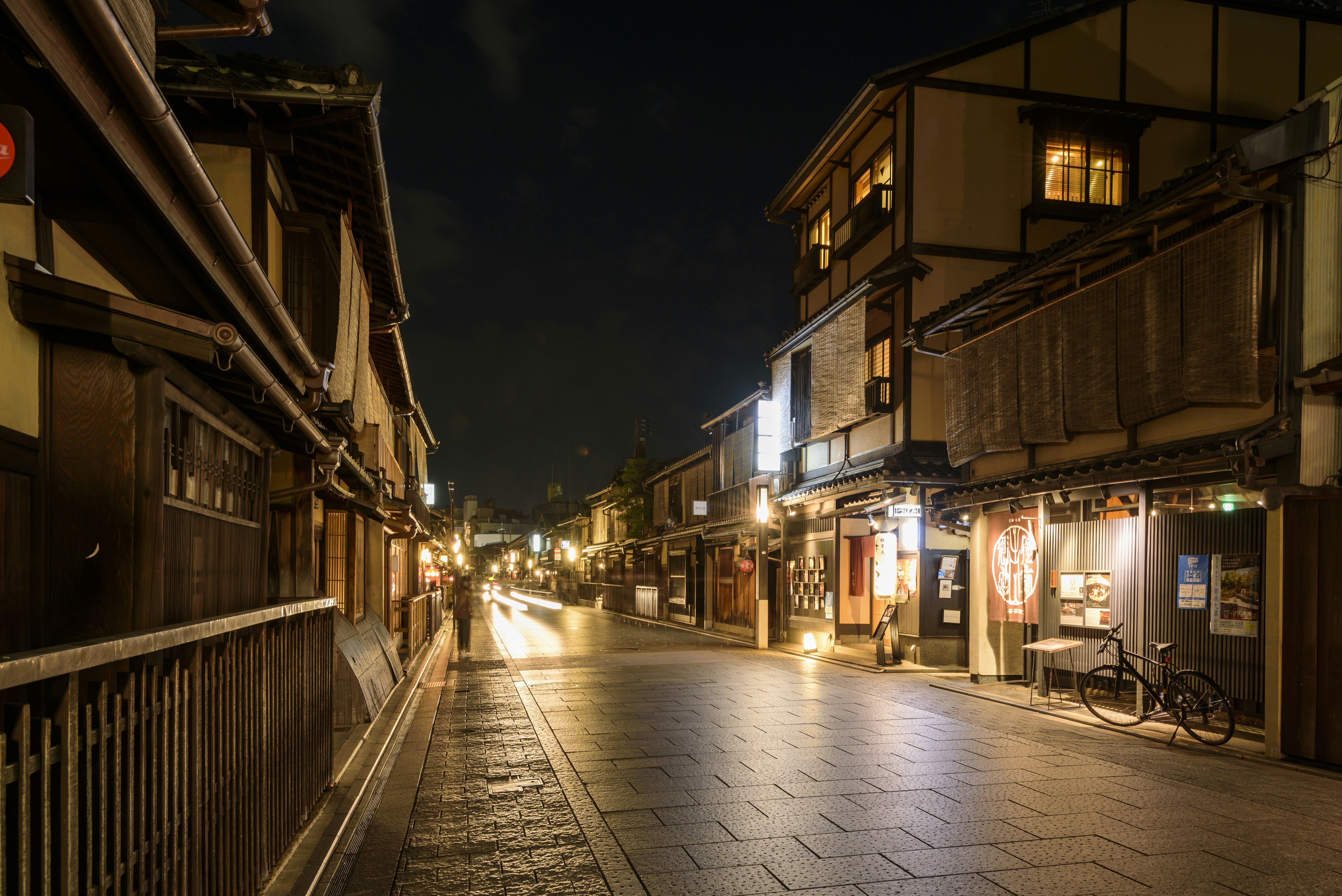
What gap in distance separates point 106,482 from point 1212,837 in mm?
8600

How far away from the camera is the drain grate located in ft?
30.3

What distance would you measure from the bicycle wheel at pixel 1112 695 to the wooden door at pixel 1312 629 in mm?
2268

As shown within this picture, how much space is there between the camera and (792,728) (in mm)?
12664

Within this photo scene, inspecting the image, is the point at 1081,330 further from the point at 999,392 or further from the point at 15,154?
the point at 15,154

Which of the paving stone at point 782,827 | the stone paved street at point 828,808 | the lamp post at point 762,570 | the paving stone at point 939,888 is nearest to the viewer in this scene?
the paving stone at point 939,888

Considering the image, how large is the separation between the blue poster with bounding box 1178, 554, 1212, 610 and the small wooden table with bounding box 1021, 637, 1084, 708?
6.43ft

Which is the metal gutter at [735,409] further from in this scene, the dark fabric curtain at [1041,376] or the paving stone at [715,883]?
the paving stone at [715,883]

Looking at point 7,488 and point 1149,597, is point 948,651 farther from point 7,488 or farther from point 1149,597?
point 7,488

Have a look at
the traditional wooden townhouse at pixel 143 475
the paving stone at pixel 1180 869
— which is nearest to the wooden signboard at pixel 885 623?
the paving stone at pixel 1180 869

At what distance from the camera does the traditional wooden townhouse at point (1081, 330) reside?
1092cm

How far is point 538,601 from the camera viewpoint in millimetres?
71312

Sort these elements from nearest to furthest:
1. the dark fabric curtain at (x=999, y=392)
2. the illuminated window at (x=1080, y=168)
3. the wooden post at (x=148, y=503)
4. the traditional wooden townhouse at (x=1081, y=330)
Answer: the wooden post at (x=148, y=503) → the traditional wooden townhouse at (x=1081, y=330) → the dark fabric curtain at (x=999, y=392) → the illuminated window at (x=1080, y=168)

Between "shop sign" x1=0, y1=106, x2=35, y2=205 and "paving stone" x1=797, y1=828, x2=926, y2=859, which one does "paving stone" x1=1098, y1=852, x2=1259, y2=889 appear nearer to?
"paving stone" x1=797, y1=828, x2=926, y2=859

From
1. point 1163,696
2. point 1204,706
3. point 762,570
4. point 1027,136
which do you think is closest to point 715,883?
point 1204,706
